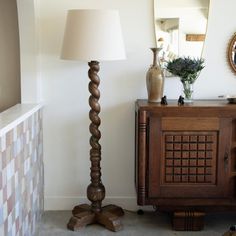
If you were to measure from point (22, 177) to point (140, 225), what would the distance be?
42.6 inches

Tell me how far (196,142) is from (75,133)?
104 cm

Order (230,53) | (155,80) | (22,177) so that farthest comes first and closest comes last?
(230,53), (155,80), (22,177)

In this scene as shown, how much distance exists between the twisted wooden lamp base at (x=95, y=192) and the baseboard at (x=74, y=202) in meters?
0.22

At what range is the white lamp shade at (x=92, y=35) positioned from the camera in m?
2.85

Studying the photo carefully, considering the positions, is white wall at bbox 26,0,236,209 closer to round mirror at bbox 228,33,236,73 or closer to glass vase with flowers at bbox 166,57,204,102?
round mirror at bbox 228,33,236,73

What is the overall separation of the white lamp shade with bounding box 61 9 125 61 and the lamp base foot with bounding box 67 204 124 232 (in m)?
1.19

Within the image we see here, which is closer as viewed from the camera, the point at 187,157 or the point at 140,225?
the point at 187,157

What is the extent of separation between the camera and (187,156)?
2.97 meters

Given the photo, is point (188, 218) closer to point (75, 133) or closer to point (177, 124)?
point (177, 124)

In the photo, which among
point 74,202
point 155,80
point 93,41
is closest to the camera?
point 93,41

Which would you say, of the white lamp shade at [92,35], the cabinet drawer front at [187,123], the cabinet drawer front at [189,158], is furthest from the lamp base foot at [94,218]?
the white lamp shade at [92,35]

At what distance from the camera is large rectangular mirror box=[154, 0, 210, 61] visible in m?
3.27

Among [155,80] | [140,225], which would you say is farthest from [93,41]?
[140,225]

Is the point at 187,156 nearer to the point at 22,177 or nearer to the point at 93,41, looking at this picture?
the point at 93,41
